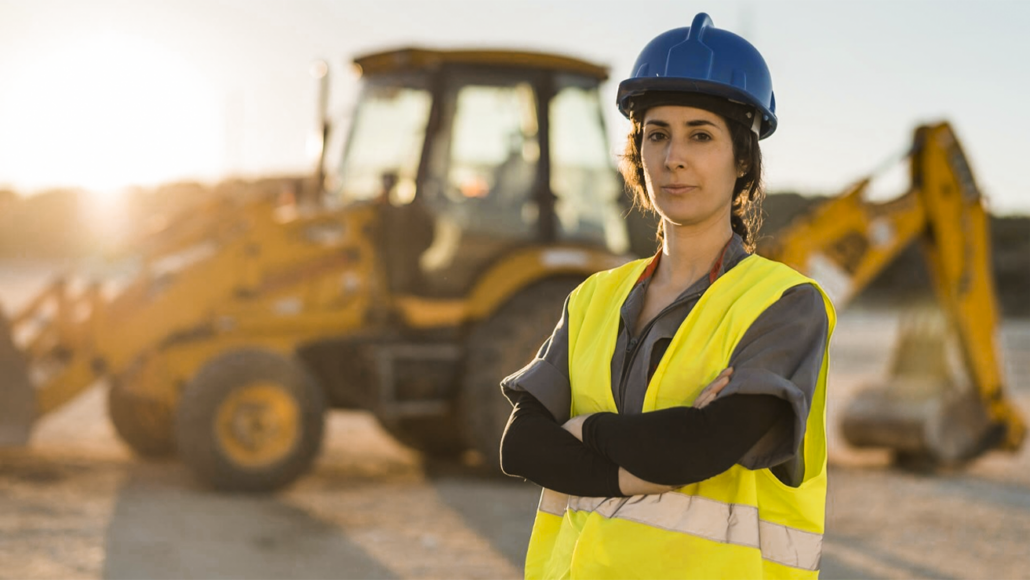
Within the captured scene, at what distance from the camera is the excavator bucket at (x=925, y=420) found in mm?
9180

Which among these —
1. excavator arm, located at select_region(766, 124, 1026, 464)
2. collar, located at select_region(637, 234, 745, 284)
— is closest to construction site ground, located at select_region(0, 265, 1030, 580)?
excavator arm, located at select_region(766, 124, 1026, 464)

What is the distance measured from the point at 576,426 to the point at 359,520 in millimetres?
4906

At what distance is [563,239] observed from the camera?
8.09 meters

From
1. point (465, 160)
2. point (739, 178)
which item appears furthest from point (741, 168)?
point (465, 160)

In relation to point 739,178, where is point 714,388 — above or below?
below

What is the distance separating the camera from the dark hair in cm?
203

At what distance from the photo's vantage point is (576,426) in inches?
79.2

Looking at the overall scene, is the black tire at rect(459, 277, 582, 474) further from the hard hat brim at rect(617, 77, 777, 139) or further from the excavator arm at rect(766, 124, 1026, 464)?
the hard hat brim at rect(617, 77, 777, 139)

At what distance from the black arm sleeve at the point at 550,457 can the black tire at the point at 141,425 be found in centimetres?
647

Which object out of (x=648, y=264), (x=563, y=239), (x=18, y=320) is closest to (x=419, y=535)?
(x=563, y=239)

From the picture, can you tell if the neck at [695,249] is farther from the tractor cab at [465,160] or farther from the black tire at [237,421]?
the tractor cab at [465,160]

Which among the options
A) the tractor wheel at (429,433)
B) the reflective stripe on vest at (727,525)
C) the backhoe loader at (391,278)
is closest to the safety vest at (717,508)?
the reflective stripe on vest at (727,525)

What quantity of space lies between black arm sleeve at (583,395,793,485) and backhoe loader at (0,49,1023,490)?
5.43m

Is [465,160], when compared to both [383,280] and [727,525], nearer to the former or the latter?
[383,280]
